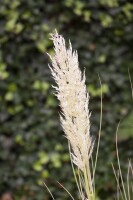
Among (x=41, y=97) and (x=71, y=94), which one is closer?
(x=71, y=94)

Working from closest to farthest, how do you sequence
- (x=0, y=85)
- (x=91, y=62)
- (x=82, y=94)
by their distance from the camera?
(x=82, y=94), (x=0, y=85), (x=91, y=62)

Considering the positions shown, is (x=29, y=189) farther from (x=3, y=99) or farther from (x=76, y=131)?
(x=76, y=131)

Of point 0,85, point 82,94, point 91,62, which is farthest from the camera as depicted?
point 91,62

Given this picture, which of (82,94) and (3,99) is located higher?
(3,99)

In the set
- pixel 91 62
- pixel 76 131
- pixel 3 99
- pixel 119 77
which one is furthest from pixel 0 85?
pixel 76 131

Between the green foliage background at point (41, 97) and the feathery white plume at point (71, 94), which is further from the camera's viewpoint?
the green foliage background at point (41, 97)

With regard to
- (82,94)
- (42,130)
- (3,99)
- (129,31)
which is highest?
(129,31)

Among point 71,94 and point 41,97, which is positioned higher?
point 41,97

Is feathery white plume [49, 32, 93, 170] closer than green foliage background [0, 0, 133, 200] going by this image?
Yes
